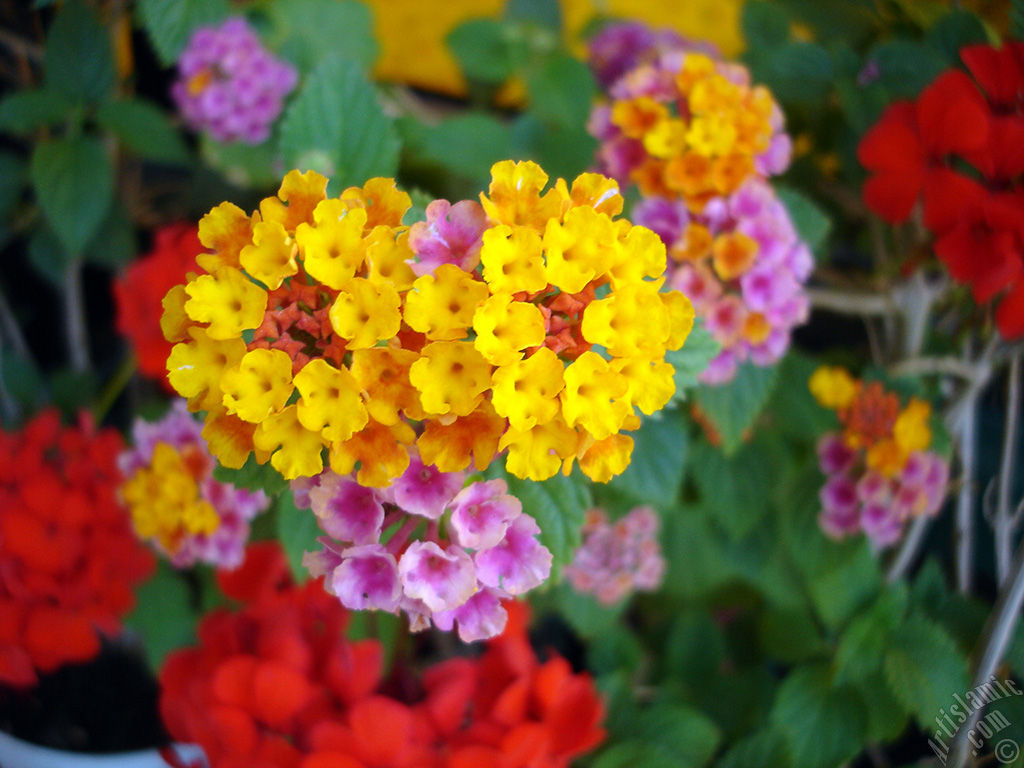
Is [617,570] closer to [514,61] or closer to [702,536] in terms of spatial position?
[702,536]

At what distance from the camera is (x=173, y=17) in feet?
1.96

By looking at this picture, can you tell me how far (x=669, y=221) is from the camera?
588mm

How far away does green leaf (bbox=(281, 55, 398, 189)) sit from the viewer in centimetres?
61

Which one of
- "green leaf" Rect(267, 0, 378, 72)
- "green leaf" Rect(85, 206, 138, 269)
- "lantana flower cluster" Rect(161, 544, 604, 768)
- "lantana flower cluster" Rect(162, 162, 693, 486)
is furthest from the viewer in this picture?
"green leaf" Rect(267, 0, 378, 72)

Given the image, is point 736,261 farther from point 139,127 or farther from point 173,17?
point 139,127

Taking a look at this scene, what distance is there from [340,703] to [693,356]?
1.18 feet

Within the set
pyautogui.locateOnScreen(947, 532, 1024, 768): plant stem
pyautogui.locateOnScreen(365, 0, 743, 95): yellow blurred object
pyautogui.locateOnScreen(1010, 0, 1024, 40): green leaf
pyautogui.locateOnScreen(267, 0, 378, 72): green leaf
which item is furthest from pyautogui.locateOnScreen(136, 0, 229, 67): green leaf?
pyautogui.locateOnScreen(365, 0, 743, 95): yellow blurred object

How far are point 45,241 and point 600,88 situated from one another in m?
0.74

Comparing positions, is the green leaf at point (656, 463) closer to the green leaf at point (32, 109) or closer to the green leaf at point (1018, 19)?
the green leaf at point (1018, 19)

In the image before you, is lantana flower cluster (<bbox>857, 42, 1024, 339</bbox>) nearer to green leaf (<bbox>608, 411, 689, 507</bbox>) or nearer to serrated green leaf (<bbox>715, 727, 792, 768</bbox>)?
green leaf (<bbox>608, 411, 689, 507</bbox>)

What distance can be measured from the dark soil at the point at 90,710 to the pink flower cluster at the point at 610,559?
456mm

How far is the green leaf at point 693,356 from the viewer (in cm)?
50

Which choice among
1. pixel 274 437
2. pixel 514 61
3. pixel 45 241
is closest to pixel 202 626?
pixel 274 437

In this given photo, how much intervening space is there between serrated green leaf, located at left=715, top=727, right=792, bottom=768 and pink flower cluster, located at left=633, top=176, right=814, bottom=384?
14.4 inches
